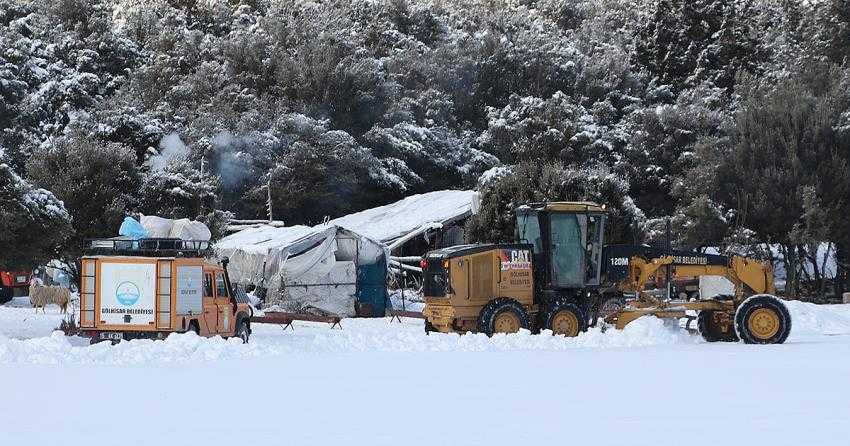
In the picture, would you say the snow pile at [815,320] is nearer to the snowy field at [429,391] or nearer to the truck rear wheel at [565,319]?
the snowy field at [429,391]

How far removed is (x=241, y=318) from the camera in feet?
68.2

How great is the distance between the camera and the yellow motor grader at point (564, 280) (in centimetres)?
2038

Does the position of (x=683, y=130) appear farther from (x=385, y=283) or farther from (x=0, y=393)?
(x=0, y=393)

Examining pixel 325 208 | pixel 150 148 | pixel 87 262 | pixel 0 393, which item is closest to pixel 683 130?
pixel 325 208

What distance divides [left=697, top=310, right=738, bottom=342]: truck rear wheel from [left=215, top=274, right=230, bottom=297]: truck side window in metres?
8.12

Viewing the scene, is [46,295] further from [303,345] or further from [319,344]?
[319,344]

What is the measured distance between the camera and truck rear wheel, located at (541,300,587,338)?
2052 centimetres

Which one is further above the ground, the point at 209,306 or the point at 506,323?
the point at 209,306

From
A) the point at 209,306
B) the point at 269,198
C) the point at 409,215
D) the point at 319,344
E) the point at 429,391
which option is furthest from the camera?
the point at 269,198

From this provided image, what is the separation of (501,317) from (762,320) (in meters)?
4.27

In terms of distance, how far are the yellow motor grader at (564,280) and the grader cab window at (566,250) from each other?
0.02m

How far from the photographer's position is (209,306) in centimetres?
1934

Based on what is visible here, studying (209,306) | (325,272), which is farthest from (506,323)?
(325,272)

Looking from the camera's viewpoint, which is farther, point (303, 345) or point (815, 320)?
point (815, 320)
